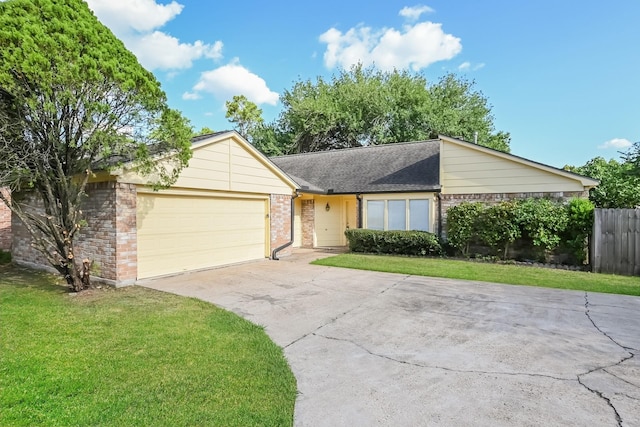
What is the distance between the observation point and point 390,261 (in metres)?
10.9

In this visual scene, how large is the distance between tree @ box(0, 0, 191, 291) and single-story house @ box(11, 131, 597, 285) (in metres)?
0.76

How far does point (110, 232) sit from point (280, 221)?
225 inches

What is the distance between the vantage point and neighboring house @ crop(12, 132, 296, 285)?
297 inches

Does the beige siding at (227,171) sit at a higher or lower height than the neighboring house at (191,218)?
higher

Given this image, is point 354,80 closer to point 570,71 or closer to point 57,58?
point 570,71

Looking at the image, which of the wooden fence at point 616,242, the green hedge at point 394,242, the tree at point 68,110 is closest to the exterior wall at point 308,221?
the green hedge at point 394,242

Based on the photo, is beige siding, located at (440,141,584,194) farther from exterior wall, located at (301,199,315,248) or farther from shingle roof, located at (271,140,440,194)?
exterior wall, located at (301,199,315,248)

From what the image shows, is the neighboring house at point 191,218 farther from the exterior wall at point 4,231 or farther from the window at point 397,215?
the window at point 397,215

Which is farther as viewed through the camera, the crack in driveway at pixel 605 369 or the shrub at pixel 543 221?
the shrub at pixel 543 221

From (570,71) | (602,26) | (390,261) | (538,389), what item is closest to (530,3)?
(602,26)

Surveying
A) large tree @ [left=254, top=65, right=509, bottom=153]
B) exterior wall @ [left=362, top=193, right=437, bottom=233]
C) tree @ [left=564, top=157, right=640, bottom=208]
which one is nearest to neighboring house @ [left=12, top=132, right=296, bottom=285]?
exterior wall @ [left=362, top=193, right=437, bottom=233]

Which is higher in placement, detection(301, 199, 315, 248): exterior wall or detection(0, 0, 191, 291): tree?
detection(0, 0, 191, 291): tree

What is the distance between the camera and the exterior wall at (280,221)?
11.8m

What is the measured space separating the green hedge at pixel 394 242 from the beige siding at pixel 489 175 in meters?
2.07
